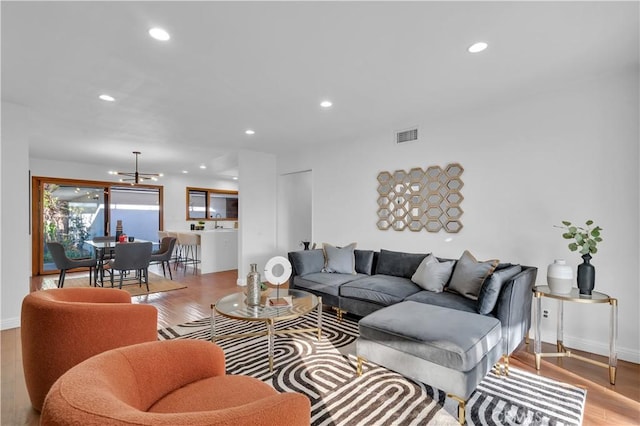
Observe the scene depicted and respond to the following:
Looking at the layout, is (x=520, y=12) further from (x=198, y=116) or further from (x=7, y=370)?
(x=7, y=370)

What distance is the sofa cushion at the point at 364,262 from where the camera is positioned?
4332mm

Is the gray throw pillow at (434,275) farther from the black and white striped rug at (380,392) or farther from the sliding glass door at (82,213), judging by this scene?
the sliding glass door at (82,213)

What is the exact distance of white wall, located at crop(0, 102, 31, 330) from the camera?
3.45m

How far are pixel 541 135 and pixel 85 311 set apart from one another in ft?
13.8

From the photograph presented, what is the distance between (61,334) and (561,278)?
3661 millimetres

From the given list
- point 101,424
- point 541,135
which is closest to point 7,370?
point 101,424

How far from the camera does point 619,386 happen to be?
2330 mm

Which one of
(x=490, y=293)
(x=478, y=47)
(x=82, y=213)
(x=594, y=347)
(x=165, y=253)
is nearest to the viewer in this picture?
(x=478, y=47)

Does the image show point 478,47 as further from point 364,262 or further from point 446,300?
point 364,262

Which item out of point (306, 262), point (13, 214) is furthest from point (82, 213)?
point (306, 262)

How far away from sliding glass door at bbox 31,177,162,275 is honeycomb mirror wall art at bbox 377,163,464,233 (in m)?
7.04

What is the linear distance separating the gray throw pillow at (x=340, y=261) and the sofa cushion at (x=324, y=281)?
13 centimetres

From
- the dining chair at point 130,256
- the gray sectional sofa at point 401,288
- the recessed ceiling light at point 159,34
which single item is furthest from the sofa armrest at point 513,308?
the dining chair at point 130,256

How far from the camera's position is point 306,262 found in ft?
14.2
